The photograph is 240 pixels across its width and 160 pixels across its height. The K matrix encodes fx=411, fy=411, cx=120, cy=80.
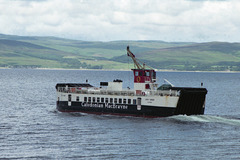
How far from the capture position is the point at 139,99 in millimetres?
71625

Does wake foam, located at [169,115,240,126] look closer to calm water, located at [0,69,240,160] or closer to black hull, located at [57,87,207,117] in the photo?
calm water, located at [0,69,240,160]

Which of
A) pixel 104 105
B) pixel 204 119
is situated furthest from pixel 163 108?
pixel 104 105

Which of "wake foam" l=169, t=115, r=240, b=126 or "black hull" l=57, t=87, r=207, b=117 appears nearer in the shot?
"wake foam" l=169, t=115, r=240, b=126

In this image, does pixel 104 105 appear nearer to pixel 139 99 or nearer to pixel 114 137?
pixel 139 99

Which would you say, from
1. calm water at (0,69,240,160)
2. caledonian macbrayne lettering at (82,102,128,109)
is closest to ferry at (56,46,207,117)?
caledonian macbrayne lettering at (82,102,128,109)

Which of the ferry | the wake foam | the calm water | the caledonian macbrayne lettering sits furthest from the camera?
the caledonian macbrayne lettering

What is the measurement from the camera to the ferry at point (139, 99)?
2719 inches

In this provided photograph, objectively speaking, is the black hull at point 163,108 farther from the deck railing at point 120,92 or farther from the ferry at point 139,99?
the deck railing at point 120,92

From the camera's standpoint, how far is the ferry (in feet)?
227

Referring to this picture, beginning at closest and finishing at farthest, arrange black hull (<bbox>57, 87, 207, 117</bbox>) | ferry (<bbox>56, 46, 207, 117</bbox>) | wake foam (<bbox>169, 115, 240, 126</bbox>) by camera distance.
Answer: wake foam (<bbox>169, 115, 240, 126</bbox>), black hull (<bbox>57, 87, 207, 117</bbox>), ferry (<bbox>56, 46, 207, 117</bbox>)

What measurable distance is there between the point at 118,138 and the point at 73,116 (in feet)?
69.9

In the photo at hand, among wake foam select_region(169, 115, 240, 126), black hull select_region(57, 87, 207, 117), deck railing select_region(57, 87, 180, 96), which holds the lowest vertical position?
wake foam select_region(169, 115, 240, 126)

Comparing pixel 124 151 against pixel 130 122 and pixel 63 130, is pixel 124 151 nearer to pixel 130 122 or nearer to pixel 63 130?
pixel 63 130

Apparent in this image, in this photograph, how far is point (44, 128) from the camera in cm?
6162
